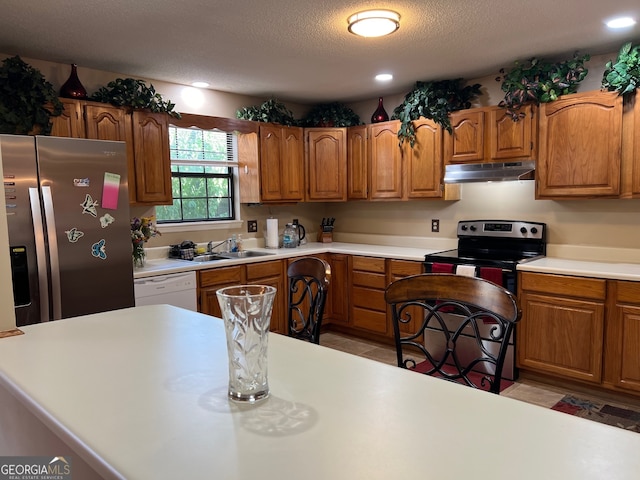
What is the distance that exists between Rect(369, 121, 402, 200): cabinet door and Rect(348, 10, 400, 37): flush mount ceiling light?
164 cm

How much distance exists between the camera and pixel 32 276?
2727 mm

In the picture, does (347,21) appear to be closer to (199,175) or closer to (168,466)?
(199,175)

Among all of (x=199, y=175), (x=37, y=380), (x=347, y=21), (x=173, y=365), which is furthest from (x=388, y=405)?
(x=199, y=175)

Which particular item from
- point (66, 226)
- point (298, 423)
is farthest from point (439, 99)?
point (298, 423)

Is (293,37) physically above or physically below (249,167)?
above

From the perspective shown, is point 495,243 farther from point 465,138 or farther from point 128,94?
point 128,94

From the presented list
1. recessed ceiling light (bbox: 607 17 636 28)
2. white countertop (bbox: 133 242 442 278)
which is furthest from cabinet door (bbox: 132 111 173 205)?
recessed ceiling light (bbox: 607 17 636 28)

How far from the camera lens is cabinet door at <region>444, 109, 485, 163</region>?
150 inches

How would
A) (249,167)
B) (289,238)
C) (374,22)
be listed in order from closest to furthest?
(374,22) → (249,167) → (289,238)

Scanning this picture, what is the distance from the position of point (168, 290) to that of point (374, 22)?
2288 millimetres

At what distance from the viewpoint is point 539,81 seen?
344 centimetres

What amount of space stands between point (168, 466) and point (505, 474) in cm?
50

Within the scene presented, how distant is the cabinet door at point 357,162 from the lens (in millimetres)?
4660
